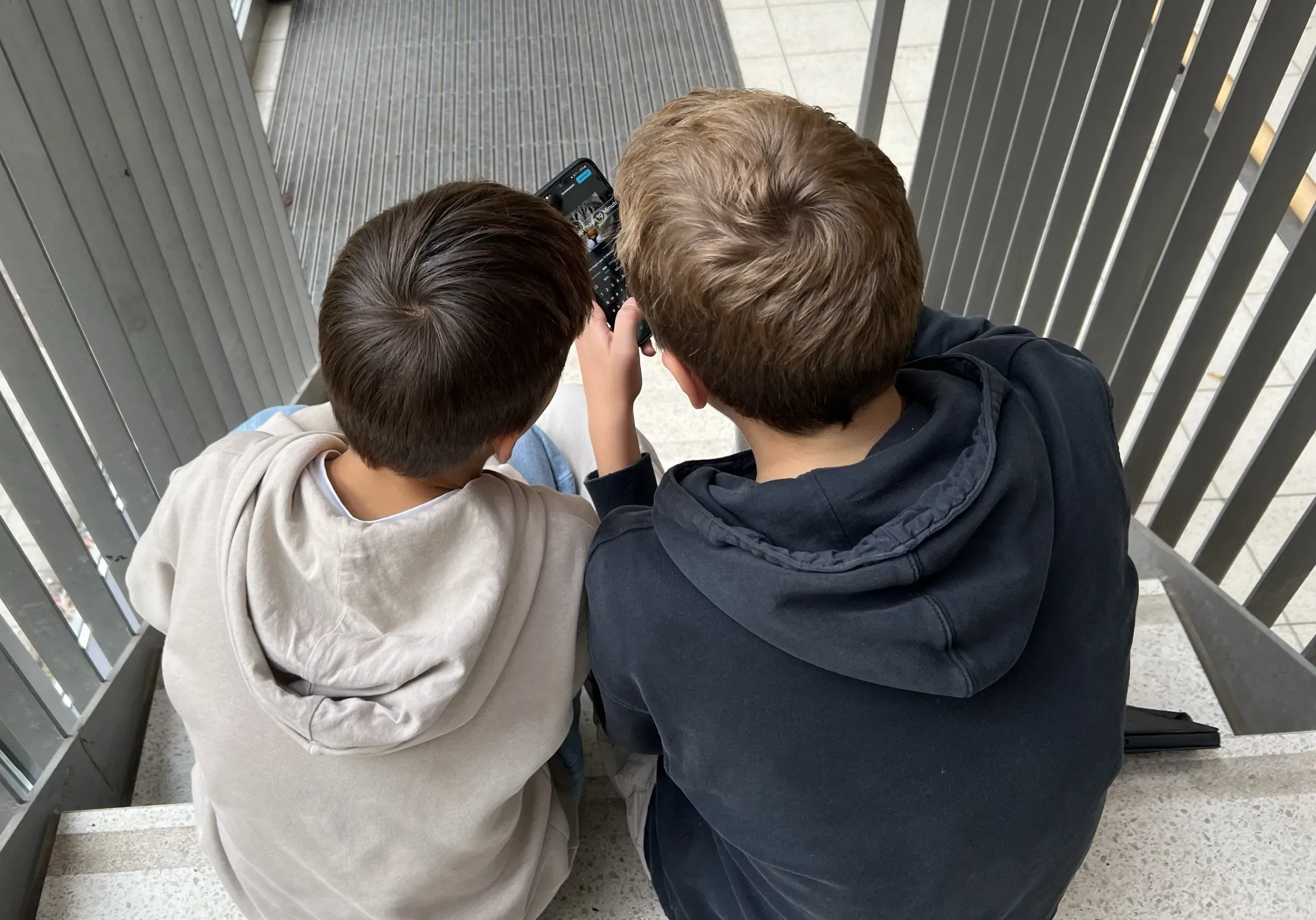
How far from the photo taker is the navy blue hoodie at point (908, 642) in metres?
0.65

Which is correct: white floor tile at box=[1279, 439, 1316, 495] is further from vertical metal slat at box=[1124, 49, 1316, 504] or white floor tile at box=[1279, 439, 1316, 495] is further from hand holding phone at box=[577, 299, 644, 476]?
hand holding phone at box=[577, 299, 644, 476]

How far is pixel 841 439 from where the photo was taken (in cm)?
78

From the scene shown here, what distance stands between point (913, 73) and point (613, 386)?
2422 mm

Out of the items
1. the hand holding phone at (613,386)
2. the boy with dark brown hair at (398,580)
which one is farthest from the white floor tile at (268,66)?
the boy with dark brown hair at (398,580)

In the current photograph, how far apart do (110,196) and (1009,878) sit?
3.87ft

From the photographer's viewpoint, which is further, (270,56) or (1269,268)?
(270,56)

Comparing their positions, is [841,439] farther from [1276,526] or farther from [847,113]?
[847,113]

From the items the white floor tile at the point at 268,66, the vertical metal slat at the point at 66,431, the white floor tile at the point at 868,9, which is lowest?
the white floor tile at the point at 268,66

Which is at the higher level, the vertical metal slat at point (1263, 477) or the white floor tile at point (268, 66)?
the vertical metal slat at point (1263, 477)

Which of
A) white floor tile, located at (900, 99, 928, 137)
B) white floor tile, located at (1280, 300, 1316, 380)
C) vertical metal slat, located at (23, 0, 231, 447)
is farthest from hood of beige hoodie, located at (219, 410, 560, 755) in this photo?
white floor tile, located at (900, 99, 928, 137)

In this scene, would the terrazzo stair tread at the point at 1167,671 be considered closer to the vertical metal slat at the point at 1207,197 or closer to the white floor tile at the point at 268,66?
the vertical metal slat at the point at 1207,197

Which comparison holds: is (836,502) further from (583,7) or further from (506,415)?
(583,7)

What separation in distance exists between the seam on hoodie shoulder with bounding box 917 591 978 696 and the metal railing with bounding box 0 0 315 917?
944 mm

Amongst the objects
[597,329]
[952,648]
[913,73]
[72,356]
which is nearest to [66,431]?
[72,356]
